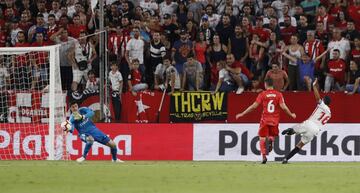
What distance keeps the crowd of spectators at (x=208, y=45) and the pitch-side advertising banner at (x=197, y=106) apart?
314mm

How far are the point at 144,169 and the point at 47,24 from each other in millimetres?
10342

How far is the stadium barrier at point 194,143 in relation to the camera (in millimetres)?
25766

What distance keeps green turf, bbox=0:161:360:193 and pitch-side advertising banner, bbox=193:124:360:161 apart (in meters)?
5.57

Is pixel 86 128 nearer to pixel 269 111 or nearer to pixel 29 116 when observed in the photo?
pixel 29 116

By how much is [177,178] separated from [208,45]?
1034cm

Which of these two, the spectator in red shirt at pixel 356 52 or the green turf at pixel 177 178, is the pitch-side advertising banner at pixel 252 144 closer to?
the spectator in red shirt at pixel 356 52

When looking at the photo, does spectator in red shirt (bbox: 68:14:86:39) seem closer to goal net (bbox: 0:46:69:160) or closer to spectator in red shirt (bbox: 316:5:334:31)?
goal net (bbox: 0:46:69:160)

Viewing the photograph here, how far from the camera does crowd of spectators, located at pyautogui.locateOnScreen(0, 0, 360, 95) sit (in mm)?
26375

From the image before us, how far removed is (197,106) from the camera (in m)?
26.5

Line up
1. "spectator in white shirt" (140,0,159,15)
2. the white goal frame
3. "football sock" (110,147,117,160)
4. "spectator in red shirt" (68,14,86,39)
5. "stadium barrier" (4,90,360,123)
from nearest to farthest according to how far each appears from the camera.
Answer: "football sock" (110,147,117,160) → the white goal frame → "stadium barrier" (4,90,360,123) → "spectator in red shirt" (68,14,86,39) → "spectator in white shirt" (140,0,159,15)

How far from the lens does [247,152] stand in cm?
2602

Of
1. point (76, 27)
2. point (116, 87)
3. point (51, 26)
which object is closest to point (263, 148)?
point (116, 87)

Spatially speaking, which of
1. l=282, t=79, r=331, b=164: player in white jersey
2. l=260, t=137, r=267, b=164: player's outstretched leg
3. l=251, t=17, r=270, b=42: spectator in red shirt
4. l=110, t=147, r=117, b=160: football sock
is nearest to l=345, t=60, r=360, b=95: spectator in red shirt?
l=251, t=17, r=270, b=42: spectator in red shirt

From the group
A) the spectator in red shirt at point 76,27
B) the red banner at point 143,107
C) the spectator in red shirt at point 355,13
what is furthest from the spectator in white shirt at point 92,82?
the spectator in red shirt at point 355,13
